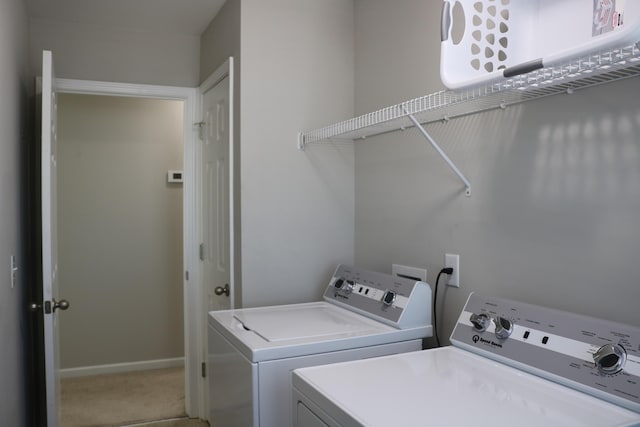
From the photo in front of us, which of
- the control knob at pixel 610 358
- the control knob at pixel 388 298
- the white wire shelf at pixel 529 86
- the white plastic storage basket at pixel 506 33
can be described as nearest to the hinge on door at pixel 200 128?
the white wire shelf at pixel 529 86

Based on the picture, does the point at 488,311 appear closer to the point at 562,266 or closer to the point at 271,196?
the point at 562,266

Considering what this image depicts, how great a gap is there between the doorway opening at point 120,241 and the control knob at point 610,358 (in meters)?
3.15

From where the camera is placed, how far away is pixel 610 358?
1.13 metres

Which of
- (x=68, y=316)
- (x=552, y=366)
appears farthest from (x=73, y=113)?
(x=552, y=366)

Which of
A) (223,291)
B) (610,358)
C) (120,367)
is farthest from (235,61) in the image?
(120,367)

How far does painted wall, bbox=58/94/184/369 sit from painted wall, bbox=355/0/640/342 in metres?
2.09

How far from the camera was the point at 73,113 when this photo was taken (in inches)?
150

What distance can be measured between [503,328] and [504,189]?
46 centimetres

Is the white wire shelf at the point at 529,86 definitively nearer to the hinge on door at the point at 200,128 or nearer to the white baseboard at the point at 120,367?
the hinge on door at the point at 200,128

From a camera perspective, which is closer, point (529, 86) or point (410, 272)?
point (529, 86)

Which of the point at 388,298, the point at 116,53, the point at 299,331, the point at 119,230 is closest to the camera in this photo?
the point at 299,331

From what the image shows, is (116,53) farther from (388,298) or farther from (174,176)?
(388,298)

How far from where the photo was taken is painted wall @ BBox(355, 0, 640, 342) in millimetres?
1294

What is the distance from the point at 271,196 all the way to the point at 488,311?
1.20m
